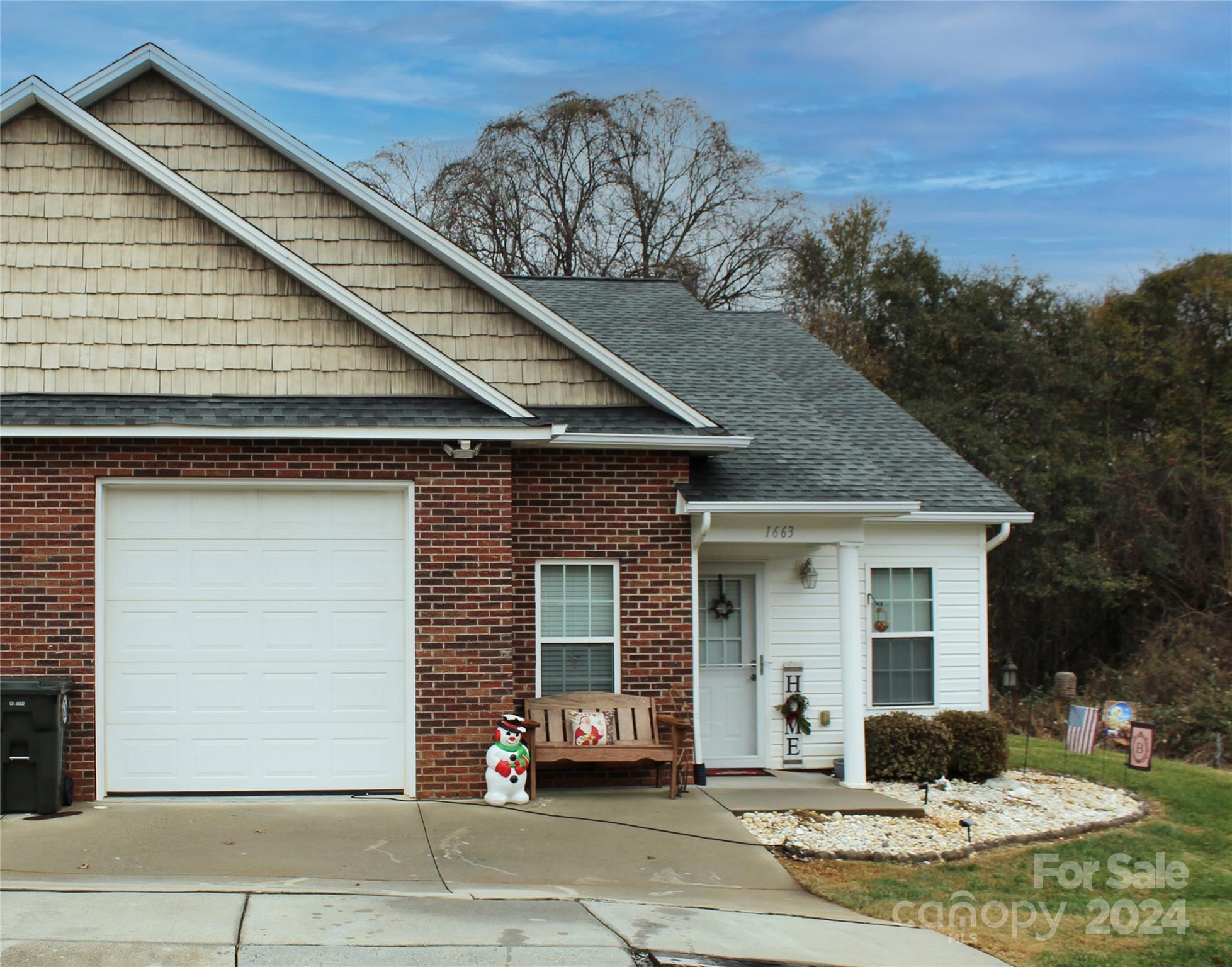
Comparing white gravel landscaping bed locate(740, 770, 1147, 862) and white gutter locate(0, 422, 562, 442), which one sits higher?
white gutter locate(0, 422, 562, 442)

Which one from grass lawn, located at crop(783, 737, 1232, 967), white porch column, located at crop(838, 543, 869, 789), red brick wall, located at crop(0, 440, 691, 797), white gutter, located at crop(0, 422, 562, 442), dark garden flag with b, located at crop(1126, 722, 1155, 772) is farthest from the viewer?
dark garden flag with b, located at crop(1126, 722, 1155, 772)

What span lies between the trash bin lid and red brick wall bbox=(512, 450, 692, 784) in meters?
→ 3.89

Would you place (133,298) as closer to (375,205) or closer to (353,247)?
(353,247)

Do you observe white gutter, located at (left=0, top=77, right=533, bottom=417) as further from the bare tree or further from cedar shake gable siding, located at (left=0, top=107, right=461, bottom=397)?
the bare tree

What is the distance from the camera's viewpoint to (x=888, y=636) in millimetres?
14648

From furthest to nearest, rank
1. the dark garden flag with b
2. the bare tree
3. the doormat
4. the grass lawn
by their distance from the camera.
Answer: the bare tree
the doormat
the dark garden flag with b
the grass lawn

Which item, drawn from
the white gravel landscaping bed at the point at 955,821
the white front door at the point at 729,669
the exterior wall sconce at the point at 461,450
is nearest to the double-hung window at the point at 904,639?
the white gravel landscaping bed at the point at 955,821

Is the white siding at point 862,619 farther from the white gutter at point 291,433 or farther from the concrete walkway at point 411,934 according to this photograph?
the concrete walkway at point 411,934

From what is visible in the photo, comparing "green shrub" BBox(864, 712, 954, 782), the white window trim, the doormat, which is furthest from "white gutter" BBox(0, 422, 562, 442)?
the white window trim

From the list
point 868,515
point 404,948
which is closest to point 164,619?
point 404,948

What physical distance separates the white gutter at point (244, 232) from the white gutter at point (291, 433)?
237 millimetres

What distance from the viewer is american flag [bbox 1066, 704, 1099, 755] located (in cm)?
1461

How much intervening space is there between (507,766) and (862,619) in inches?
213

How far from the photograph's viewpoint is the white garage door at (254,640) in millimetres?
10656
